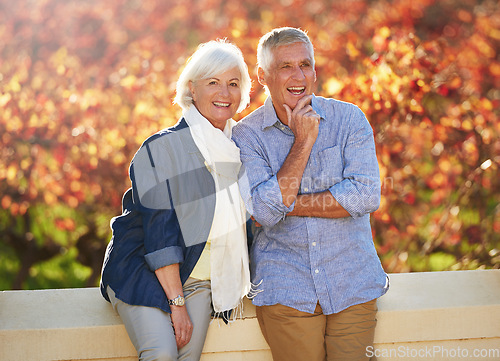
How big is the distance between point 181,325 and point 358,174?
95cm

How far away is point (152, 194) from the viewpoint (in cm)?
239

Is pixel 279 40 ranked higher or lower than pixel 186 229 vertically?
higher

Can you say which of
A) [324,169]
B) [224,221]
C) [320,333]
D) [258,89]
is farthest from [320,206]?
[258,89]

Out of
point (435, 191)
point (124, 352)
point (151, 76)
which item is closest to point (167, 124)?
point (151, 76)

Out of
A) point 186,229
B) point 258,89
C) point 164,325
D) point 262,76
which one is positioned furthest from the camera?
point 258,89

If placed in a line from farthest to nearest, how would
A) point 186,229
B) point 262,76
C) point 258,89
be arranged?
point 258,89 → point 262,76 → point 186,229

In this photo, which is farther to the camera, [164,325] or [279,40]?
[279,40]

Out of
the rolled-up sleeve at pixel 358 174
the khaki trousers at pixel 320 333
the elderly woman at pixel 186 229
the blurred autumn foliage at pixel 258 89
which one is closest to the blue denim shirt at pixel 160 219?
the elderly woman at pixel 186 229

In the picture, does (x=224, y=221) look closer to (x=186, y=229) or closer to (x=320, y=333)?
(x=186, y=229)

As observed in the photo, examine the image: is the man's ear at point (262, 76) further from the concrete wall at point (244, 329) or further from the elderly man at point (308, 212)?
the concrete wall at point (244, 329)

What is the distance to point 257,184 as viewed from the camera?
8.20 ft

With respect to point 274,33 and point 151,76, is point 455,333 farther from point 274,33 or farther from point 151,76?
point 151,76

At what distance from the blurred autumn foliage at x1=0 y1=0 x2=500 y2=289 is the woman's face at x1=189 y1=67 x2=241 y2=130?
881 millimetres

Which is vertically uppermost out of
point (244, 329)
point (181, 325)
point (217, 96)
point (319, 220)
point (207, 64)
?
point (207, 64)
